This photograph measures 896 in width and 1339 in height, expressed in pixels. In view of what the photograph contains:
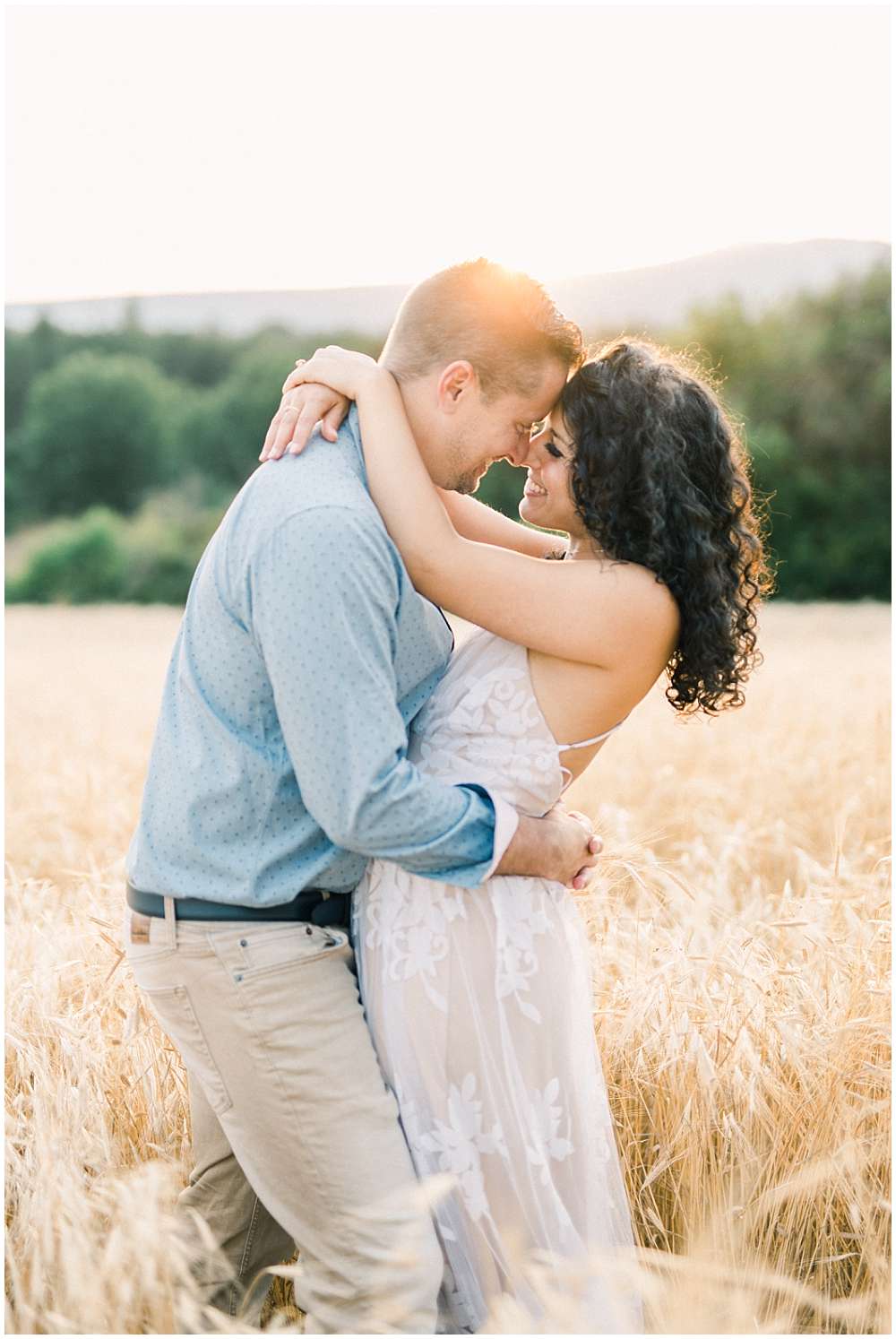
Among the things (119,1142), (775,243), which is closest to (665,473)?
(119,1142)

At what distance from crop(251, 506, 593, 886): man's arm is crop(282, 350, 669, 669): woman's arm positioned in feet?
0.55

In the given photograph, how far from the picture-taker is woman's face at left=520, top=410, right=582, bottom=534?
9.11ft

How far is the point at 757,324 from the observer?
93.8 feet

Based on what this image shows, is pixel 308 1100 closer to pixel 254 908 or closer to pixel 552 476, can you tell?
pixel 254 908

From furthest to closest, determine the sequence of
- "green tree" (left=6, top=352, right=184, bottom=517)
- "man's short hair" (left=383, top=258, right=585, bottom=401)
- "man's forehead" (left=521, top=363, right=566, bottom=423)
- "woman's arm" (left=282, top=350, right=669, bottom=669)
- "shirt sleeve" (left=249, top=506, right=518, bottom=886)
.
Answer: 1. "green tree" (left=6, top=352, right=184, bottom=517)
2. "man's forehead" (left=521, top=363, right=566, bottom=423)
3. "man's short hair" (left=383, top=258, right=585, bottom=401)
4. "woman's arm" (left=282, top=350, right=669, bottom=669)
5. "shirt sleeve" (left=249, top=506, right=518, bottom=886)

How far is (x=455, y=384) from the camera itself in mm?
2578

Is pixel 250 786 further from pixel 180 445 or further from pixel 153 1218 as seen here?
pixel 180 445

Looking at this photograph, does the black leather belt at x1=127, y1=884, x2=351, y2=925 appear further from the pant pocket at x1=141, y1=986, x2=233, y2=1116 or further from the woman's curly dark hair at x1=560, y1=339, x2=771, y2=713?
the woman's curly dark hair at x1=560, y1=339, x2=771, y2=713

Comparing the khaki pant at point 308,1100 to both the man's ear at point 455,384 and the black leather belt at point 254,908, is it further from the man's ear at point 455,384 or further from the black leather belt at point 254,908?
the man's ear at point 455,384

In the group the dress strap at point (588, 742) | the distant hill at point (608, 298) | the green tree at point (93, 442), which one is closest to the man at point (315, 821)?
the dress strap at point (588, 742)

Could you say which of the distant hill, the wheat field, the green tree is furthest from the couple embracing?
the green tree

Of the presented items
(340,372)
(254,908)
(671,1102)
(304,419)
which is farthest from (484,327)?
(671,1102)

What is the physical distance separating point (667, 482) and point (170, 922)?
1329 mm

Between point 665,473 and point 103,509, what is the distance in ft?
94.6
